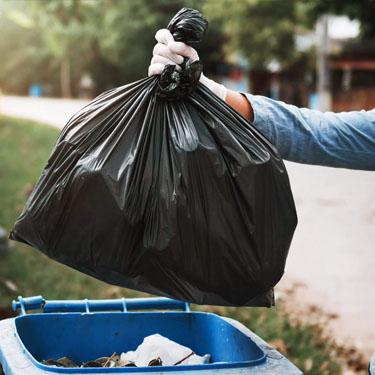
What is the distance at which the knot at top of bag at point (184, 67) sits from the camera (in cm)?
212

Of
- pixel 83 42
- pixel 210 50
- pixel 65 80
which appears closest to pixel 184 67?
pixel 210 50

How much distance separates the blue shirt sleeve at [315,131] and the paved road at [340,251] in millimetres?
2562

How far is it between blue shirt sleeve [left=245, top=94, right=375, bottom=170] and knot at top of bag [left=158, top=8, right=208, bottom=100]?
26 cm

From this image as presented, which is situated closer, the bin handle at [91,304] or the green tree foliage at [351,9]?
the bin handle at [91,304]

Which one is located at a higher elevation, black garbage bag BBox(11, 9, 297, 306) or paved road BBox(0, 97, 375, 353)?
black garbage bag BBox(11, 9, 297, 306)

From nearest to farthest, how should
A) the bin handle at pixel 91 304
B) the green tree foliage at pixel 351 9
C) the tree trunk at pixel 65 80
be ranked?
the bin handle at pixel 91 304 < the green tree foliage at pixel 351 9 < the tree trunk at pixel 65 80

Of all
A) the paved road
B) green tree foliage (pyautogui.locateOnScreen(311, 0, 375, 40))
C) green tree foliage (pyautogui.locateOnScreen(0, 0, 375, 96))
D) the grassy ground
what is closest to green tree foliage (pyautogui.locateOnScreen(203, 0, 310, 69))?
green tree foliage (pyautogui.locateOnScreen(0, 0, 375, 96))

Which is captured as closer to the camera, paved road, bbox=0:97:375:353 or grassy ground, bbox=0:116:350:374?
grassy ground, bbox=0:116:350:374

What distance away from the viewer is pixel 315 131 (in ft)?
7.66

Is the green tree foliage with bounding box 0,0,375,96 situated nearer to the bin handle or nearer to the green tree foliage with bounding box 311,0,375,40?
the green tree foliage with bounding box 311,0,375,40

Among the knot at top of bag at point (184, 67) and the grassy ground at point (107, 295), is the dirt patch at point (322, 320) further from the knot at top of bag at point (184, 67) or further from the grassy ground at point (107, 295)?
the knot at top of bag at point (184, 67)

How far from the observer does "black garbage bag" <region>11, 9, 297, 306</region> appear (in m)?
2.00

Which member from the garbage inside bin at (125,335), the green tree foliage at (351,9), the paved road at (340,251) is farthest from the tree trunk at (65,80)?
the garbage inside bin at (125,335)

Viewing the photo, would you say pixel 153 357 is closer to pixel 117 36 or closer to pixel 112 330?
pixel 112 330
